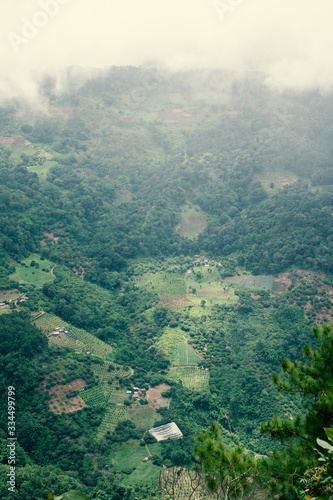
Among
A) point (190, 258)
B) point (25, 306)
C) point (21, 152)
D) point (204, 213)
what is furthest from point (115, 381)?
point (21, 152)

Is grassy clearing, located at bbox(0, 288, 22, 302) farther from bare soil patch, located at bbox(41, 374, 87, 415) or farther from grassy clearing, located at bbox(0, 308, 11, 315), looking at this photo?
bare soil patch, located at bbox(41, 374, 87, 415)

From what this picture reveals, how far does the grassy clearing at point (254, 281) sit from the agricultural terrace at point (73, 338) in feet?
60.8

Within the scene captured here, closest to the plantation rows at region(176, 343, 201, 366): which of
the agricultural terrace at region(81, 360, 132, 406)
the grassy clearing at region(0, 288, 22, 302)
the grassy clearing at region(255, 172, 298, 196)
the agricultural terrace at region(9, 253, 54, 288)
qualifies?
the agricultural terrace at region(81, 360, 132, 406)

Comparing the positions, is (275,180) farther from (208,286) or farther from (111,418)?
(111,418)

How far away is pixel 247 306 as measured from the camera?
4794 cm

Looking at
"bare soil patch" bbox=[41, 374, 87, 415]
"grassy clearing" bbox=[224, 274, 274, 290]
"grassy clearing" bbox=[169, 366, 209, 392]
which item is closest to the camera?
"bare soil patch" bbox=[41, 374, 87, 415]

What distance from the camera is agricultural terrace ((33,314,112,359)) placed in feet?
132

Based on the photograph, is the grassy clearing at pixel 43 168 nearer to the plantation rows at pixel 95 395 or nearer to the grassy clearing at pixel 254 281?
the grassy clearing at pixel 254 281

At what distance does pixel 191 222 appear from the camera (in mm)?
66625

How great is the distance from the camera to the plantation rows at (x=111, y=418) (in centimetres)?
3366

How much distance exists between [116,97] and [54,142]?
16.9 meters

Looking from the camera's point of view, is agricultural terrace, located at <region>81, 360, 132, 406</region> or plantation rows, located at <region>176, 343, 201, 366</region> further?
plantation rows, located at <region>176, 343, 201, 366</region>

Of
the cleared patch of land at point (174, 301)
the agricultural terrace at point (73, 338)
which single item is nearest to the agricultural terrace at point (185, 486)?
the agricultural terrace at point (73, 338)

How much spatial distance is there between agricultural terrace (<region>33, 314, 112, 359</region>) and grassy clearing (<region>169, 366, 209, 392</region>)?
21.0 ft
